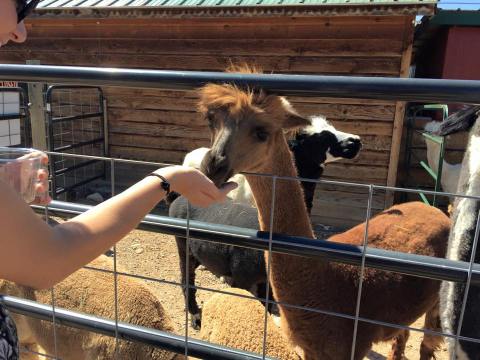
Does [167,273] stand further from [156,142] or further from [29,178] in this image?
[29,178]

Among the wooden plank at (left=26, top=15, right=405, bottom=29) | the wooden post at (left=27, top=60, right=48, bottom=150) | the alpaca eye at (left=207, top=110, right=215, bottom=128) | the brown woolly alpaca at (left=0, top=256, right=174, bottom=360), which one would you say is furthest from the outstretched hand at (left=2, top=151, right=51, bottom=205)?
the wooden plank at (left=26, top=15, right=405, bottom=29)

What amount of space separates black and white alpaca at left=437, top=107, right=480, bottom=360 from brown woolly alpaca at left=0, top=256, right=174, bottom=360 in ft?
4.97

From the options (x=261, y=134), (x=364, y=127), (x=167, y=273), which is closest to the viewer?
(x=261, y=134)

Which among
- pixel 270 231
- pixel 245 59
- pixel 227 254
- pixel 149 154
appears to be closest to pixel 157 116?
pixel 149 154

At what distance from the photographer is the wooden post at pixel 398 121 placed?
21.1 ft

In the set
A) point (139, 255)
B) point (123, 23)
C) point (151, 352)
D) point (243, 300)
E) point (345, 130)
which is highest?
point (123, 23)

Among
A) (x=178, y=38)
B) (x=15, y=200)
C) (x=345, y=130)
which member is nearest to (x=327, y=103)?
(x=345, y=130)

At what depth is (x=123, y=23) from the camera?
7.86 metres

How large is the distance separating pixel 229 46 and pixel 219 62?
0.31m

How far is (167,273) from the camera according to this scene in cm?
538

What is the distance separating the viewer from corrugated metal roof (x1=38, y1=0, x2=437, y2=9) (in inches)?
236

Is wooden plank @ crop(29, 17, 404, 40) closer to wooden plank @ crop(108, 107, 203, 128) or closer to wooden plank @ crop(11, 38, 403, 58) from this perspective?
wooden plank @ crop(11, 38, 403, 58)

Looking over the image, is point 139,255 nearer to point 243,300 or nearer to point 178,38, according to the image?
point 243,300

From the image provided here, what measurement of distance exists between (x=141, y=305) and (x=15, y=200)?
2054 millimetres
